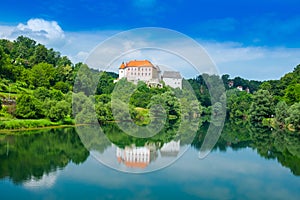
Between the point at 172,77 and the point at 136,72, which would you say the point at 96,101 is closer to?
the point at 136,72

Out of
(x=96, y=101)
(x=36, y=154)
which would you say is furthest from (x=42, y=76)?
(x=36, y=154)

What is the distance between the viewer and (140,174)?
8.63m

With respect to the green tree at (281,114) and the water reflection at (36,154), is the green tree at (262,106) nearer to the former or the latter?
the green tree at (281,114)

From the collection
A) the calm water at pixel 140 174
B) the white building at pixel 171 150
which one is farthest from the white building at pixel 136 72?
the white building at pixel 171 150

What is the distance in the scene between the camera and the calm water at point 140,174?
765 cm

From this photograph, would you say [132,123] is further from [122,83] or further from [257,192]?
[257,192]

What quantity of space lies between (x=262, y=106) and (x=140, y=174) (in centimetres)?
1849

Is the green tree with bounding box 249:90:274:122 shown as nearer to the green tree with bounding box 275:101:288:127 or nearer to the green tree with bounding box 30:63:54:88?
the green tree with bounding box 275:101:288:127

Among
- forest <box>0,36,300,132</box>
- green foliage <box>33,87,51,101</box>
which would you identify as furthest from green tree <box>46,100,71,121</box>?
green foliage <box>33,87,51,101</box>

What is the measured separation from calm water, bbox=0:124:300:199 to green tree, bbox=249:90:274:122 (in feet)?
39.6

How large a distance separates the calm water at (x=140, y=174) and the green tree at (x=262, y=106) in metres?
12.1

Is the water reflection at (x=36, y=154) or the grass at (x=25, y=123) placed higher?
the grass at (x=25, y=123)

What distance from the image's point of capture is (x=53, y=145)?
13.0 meters

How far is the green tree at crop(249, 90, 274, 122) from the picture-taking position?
81.3 ft
